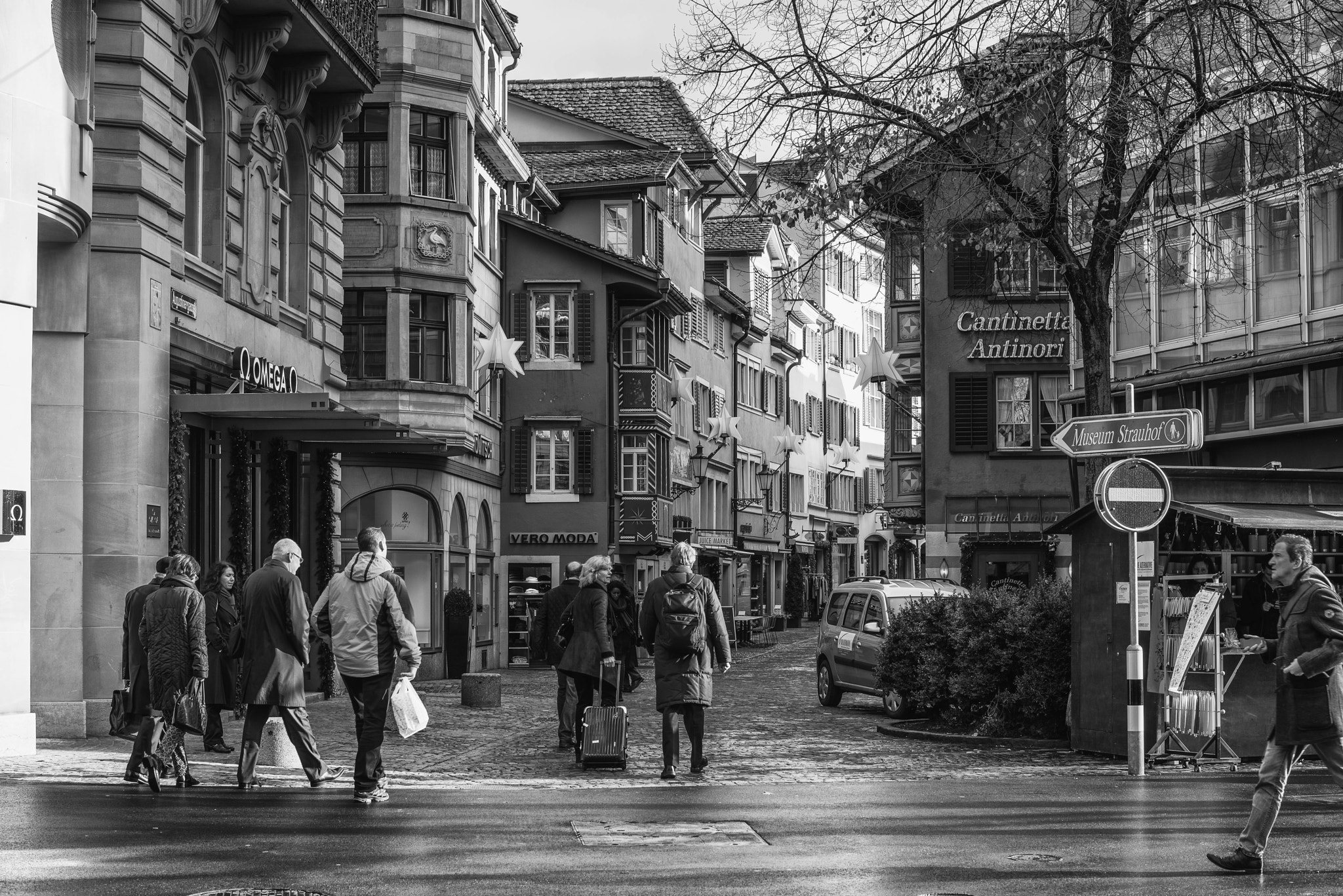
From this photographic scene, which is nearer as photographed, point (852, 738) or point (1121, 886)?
point (1121, 886)

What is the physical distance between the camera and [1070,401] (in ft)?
111

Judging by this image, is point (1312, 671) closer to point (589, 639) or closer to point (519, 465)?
point (589, 639)

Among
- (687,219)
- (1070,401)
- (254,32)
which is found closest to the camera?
(254,32)

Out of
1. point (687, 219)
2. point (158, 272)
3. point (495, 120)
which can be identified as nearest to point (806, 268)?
point (158, 272)

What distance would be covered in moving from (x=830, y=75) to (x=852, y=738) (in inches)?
288

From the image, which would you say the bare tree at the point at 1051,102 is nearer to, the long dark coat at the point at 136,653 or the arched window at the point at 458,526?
the long dark coat at the point at 136,653

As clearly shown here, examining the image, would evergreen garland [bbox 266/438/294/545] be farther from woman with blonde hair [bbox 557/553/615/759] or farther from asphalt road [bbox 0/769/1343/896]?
asphalt road [bbox 0/769/1343/896]

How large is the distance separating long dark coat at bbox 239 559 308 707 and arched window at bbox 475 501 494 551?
2760cm

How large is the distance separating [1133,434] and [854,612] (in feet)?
35.3

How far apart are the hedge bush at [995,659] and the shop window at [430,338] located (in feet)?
56.2

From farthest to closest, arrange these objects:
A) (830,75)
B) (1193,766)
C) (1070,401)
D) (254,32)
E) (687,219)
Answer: (687,219) → (1070,401) → (254,32) → (830,75) → (1193,766)

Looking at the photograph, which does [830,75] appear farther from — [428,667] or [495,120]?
[495,120]

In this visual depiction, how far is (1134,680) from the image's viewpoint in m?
→ 16.4

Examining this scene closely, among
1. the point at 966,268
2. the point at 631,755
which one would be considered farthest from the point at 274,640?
the point at 966,268
